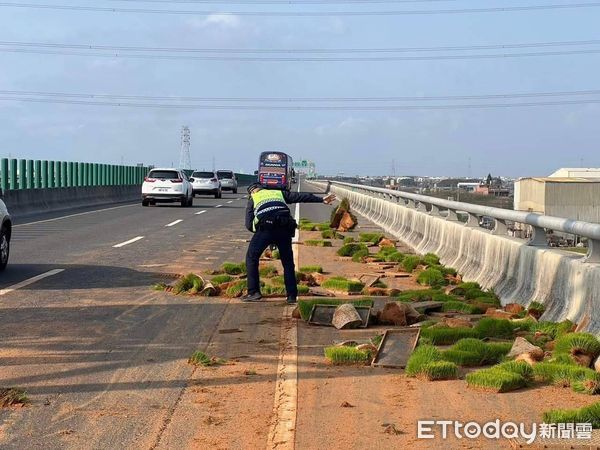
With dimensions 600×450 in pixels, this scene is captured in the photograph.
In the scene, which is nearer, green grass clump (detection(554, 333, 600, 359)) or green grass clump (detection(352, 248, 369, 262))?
green grass clump (detection(554, 333, 600, 359))

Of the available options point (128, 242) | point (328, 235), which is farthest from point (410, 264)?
point (328, 235)

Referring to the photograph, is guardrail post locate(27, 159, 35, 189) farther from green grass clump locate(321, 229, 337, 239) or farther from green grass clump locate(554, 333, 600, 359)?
green grass clump locate(554, 333, 600, 359)

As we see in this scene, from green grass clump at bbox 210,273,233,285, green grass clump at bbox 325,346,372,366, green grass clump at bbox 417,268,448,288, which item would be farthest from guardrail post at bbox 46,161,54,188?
green grass clump at bbox 325,346,372,366

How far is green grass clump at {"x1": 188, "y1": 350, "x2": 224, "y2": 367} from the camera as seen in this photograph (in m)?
7.82

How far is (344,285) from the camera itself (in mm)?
12508

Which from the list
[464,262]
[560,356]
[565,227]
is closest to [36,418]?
[560,356]

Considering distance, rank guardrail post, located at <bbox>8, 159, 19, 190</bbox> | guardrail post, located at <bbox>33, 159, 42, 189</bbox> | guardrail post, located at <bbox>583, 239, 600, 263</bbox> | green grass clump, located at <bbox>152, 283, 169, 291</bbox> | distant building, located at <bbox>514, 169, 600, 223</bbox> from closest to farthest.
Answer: guardrail post, located at <bbox>583, 239, 600, 263</bbox> < green grass clump, located at <bbox>152, 283, 169, 291</bbox> < distant building, located at <bbox>514, 169, 600, 223</bbox> < guardrail post, located at <bbox>8, 159, 19, 190</bbox> < guardrail post, located at <bbox>33, 159, 42, 189</bbox>

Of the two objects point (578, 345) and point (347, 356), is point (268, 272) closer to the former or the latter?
point (347, 356)

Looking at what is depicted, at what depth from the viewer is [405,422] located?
19.5 feet

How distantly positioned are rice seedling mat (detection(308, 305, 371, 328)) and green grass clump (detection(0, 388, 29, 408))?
374 cm

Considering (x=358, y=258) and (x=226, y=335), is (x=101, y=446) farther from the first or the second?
(x=358, y=258)

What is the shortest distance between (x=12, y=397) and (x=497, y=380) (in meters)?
3.40

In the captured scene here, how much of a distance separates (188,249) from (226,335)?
9.92 meters

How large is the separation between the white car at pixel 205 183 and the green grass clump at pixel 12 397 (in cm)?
4821
